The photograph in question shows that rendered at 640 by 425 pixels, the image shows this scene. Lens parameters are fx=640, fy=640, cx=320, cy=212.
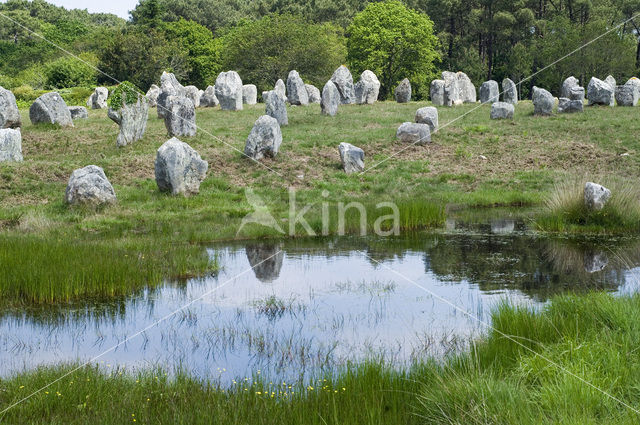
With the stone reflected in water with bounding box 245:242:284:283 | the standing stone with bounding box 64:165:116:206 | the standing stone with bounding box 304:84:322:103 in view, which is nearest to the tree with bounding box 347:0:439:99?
the standing stone with bounding box 304:84:322:103

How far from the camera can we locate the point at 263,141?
23938 millimetres

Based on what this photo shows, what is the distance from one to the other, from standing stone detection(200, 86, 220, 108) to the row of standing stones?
7cm

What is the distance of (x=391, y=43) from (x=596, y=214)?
42.7m

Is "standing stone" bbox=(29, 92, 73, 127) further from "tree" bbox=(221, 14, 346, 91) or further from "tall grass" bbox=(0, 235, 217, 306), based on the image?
"tree" bbox=(221, 14, 346, 91)

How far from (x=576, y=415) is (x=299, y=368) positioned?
10.1 feet

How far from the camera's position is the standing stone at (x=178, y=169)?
760 inches

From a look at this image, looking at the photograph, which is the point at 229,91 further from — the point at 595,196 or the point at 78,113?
the point at 595,196

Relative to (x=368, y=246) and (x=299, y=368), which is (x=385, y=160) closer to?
(x=368, y=246)

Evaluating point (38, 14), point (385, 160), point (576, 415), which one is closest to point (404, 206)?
point (385, 160)

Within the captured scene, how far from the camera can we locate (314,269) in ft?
40.8

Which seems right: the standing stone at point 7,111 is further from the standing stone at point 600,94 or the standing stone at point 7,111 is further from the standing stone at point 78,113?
the standing stone at point 600,94

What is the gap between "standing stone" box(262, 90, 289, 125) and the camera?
30.2 meters

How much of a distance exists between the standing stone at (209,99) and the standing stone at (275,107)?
10943mm

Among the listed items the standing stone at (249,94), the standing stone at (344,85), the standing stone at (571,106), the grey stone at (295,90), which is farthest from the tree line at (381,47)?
the standing stone at (571,106)
